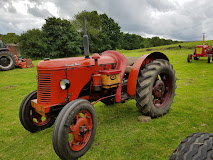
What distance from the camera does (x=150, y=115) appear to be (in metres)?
3.62

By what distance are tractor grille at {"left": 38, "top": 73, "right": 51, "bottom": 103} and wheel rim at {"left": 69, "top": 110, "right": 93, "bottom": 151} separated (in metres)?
0.66

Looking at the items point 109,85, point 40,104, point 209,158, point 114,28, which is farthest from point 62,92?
point 114,28

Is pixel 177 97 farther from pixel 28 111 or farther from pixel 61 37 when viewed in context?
pixel 61 37

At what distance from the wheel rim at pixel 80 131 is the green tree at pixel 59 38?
85.2ft

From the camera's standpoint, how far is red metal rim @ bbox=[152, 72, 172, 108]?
394 centimetres

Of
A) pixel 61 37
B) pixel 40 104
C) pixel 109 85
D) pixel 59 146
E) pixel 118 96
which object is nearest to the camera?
pixel 59 146

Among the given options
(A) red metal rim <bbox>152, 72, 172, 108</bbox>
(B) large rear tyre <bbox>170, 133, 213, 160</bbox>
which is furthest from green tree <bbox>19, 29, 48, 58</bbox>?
(B) large rear tyre <bbox>170, 133, 213, 160</bbox>

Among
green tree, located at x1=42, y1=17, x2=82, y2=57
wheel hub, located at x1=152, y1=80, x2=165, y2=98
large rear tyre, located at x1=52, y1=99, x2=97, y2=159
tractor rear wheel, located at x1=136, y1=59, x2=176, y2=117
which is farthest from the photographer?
green tree, located at x1=42, y1=17, x2=82, y2=57

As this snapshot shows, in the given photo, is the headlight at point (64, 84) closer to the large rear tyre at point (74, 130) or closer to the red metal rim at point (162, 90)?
the large rear tyre at point (74, 130)

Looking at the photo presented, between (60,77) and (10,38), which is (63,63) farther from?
(10,38)

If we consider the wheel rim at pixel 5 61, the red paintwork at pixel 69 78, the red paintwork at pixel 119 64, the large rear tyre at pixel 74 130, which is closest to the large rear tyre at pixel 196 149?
the large rear tyre at pixel 74 130

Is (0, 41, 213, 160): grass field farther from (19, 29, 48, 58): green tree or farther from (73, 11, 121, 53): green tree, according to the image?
(73, 11, 121, 53): green tree

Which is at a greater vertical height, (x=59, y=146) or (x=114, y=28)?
(x=114, y=28)

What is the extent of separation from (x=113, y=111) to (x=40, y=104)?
2.09 meters
